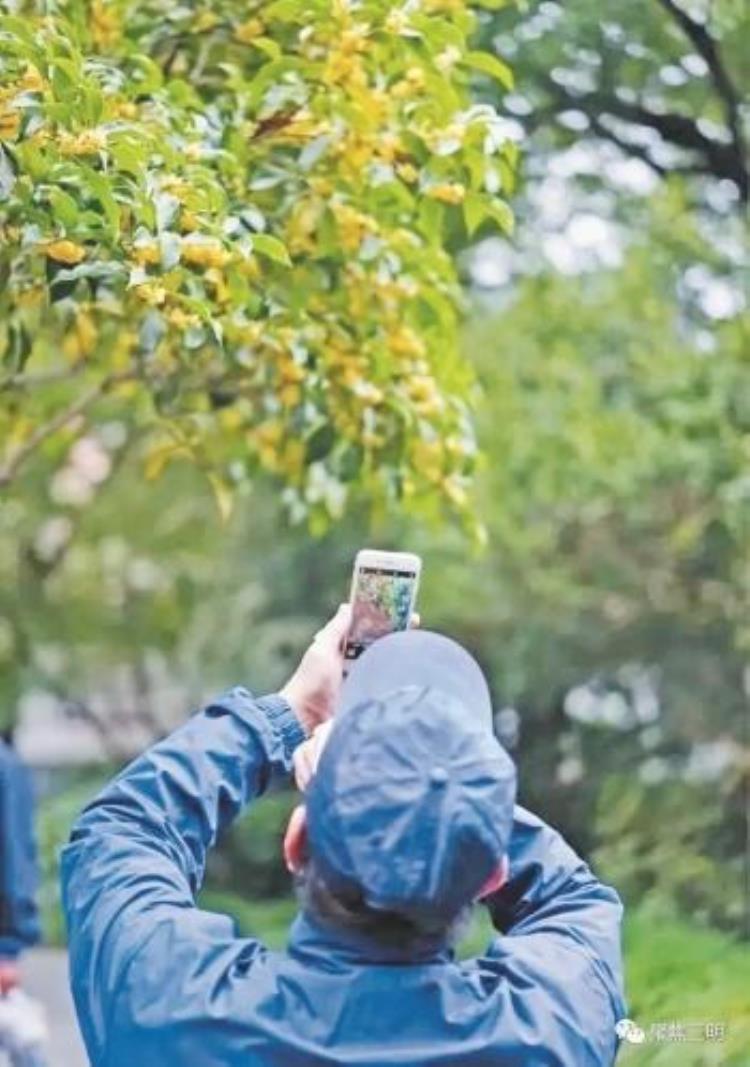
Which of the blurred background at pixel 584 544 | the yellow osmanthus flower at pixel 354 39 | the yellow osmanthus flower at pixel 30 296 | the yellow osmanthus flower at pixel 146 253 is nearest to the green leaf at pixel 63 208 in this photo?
the yellow osmanthus flower at pixel 146 253

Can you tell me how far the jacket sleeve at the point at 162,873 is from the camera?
5.30 feet

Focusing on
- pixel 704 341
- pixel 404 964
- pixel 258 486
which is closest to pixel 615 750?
pixel 258 486

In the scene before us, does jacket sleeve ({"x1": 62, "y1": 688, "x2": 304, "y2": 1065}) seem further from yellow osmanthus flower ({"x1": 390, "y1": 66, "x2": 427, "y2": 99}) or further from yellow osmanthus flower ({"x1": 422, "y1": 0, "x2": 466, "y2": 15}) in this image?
yellow osmanthus flower ({"x1": 422, "y1": 0, "x2": 466, "y2": 15})

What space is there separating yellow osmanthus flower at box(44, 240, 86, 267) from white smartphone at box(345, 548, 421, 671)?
1.31m

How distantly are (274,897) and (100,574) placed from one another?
2.27 metres

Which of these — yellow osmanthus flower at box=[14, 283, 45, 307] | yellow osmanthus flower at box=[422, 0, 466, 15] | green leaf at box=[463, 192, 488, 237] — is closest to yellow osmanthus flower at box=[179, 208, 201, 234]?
yellow osmanthus flower at box=[14, 283, 45, 307]

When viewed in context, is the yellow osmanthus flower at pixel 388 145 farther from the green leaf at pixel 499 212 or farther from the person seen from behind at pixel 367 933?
the person seen from behind at pixel 367 933

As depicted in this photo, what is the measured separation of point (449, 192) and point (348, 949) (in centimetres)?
269

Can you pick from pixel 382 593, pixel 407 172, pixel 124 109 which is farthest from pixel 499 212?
pixel 382 593

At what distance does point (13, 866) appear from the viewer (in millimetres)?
5383

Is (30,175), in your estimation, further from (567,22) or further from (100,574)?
(100,574)

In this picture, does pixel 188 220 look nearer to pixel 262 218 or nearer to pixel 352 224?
pixel 262 218

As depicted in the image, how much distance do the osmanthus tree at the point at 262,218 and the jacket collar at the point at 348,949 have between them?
1847 mm

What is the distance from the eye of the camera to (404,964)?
160 centimetres
